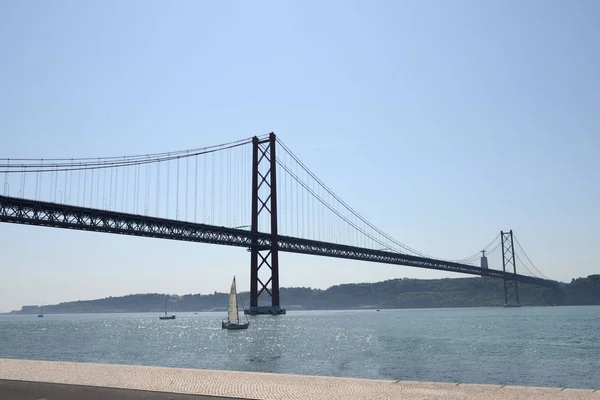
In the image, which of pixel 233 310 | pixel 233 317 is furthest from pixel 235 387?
pixel 233 310

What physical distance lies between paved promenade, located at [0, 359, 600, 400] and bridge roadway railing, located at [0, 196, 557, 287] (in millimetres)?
45515

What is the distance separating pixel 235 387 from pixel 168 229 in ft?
196

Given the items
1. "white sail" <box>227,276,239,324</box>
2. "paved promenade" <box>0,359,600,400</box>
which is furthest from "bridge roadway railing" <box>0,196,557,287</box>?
"paved promenade" <box>0,359,600,400</box>

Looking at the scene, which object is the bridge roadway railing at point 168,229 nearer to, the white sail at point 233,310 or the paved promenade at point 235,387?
the white sail at point 233,310

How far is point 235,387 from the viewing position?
41.1 feet

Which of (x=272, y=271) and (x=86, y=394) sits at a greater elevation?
(x=272, y=271)

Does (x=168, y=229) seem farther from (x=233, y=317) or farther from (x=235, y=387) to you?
(x=235, y=387)

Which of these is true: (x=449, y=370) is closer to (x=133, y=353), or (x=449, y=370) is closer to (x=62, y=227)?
(x=133, y=353)

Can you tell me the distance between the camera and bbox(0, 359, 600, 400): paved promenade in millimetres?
11469

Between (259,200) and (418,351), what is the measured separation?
5207 centimetres

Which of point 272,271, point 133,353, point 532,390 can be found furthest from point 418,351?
point 272,271

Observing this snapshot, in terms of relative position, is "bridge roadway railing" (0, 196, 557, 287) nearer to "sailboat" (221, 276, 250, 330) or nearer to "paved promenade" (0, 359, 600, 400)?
"sailboat" (221, 276, 250, 330)

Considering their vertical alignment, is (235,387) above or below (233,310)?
below

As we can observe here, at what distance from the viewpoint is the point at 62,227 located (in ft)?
196
